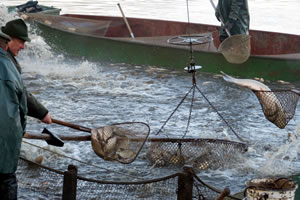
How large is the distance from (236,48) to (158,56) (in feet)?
8.57

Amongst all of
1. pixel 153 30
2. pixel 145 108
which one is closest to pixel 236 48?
pixel 145 108

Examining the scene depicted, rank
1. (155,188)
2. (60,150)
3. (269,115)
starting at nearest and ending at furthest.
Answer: (155,188)
(269,115)
(60,150)

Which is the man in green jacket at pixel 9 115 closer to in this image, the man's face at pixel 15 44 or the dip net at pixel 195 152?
the man's face at pixel 15 44

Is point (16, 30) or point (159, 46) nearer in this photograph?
point (16, 30)

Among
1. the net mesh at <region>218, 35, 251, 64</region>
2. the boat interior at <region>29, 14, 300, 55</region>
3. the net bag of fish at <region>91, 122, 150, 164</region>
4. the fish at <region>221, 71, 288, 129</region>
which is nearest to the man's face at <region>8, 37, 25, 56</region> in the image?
the net bag of fish at <region>91, 122, 150, 164</region>

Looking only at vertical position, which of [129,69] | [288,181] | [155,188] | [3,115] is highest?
[3,115]

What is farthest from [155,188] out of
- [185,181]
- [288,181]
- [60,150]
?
[60,150]

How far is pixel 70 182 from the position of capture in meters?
5.62

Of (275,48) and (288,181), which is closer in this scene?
(288,181)

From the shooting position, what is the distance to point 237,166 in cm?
811

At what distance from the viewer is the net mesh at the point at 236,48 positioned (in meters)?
12.0

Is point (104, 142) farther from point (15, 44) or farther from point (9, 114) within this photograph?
point (9, 114)

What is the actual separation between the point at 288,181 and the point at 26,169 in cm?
249

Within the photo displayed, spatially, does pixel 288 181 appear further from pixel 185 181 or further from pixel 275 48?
pixel 275 48
